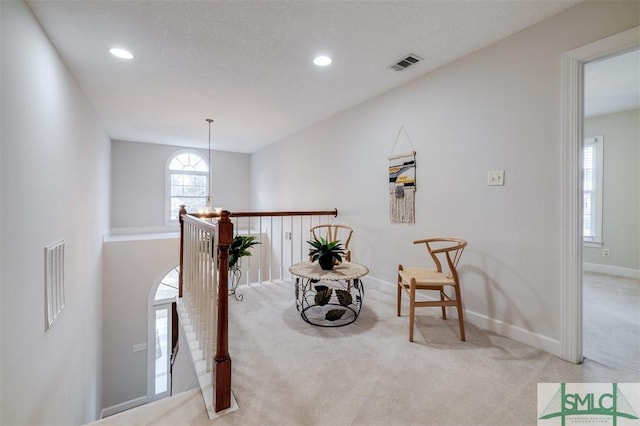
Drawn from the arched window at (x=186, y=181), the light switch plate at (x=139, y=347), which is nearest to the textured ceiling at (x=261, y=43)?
the arched window at (x=186, y=181)

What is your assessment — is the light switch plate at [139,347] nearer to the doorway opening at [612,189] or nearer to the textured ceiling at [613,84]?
the doorway opening at [612,189]

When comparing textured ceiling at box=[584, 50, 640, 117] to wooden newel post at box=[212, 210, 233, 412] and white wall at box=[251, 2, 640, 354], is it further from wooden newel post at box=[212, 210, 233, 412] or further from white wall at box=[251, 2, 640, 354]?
wooden newel post at box=[212, 210, 233, 412]

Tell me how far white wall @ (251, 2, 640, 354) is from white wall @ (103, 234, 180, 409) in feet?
13.4

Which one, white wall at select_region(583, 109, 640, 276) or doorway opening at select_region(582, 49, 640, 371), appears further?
white wall at select_region(583, 109, 640, 276)

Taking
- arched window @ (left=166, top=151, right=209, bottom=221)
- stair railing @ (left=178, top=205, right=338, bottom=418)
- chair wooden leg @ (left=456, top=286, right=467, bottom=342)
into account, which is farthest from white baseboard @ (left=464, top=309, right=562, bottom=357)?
→ arched window @ (left=166, top=151, right=209, bottom=221)

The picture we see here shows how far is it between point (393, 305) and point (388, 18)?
2556mm

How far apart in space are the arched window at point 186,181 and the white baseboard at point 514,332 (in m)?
5.78

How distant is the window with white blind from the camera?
4336 mm

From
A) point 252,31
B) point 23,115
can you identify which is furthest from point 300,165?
point 23,115

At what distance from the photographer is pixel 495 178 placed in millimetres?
2309

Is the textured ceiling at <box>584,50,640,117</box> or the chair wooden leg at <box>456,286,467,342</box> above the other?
the textured ceiling at <box>584,50,640,117</box>

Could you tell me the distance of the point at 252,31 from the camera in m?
2.19

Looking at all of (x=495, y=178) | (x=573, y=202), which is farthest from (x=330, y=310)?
(x=573, y=202)

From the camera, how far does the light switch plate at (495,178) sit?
7.45ft
